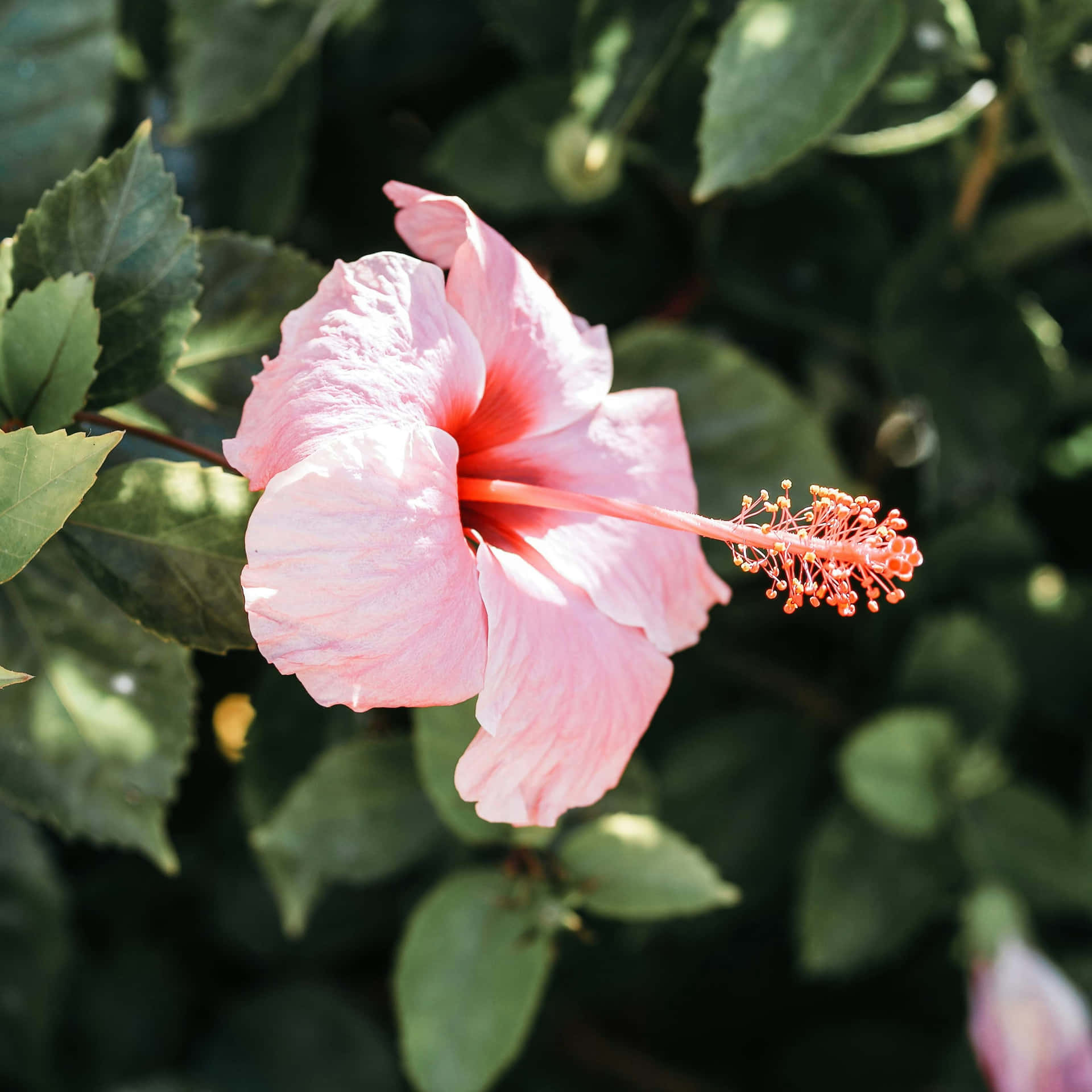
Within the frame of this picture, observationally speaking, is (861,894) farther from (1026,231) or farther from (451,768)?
(1026,231)

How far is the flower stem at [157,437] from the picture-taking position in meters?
0.53

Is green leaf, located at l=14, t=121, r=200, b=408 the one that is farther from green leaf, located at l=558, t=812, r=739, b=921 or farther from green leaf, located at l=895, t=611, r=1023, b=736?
green leaf, located at l=895, t=611, r=1023, b=736

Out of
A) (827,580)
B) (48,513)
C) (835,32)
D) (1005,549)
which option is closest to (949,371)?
A: (1005,549)

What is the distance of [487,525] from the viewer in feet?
1.77

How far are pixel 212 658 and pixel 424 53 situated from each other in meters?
0.59

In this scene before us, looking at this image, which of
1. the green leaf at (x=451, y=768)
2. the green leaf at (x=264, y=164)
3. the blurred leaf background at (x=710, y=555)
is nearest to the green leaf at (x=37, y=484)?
the blurred leaf background at (x=710, y=555)

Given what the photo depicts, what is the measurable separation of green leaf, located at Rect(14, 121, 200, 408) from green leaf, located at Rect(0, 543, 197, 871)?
154 millimetres

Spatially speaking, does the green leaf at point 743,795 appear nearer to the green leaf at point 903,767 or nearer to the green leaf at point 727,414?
the green leaf at point 903,767

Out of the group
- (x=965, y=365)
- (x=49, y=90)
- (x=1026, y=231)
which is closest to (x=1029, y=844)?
(x=965, y=365)

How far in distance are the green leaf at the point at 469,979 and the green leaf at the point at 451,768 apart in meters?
0.05

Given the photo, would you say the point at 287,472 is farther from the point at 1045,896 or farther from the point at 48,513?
the point at 1045,896

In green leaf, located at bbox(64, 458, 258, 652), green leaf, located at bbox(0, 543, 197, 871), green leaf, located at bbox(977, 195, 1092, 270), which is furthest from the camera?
green leaf, located at bbox(977, 195, 1092, 270)

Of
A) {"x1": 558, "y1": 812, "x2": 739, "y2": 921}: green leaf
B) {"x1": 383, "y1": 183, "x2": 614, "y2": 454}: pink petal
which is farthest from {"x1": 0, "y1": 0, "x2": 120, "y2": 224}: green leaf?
{"x1": 558, "y1": 812, "x2": 739, "y2": 921}: green leaf

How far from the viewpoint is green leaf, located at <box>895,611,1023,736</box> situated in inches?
39.7
